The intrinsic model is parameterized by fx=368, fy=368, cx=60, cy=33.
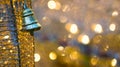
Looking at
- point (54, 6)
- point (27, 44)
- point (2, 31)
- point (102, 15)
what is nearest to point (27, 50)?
point (27, 44)

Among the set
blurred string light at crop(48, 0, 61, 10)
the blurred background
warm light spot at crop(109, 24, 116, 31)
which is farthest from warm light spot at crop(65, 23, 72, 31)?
warm light spot at crop(109, 24, 116, 31)

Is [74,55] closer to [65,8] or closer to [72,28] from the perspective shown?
[72,28]

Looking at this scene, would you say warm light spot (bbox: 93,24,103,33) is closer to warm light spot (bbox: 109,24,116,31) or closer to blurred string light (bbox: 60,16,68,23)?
warm light spot (bbox: 109,24,116,31)

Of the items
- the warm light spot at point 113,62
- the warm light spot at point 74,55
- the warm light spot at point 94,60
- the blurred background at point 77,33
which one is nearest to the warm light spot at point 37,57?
the blurred background at point 77,33

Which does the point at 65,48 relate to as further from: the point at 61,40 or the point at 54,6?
the point at 54,6

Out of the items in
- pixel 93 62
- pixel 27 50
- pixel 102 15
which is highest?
pixel 102 15
